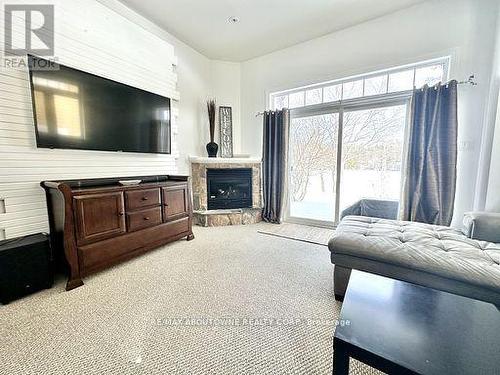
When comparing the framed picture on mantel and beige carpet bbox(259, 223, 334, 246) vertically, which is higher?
the framed picture on mantel

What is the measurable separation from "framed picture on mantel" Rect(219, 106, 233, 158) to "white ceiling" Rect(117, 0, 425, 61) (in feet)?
3.29

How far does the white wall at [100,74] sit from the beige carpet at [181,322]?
2.90 ft

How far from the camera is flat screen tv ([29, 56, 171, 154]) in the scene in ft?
6.06

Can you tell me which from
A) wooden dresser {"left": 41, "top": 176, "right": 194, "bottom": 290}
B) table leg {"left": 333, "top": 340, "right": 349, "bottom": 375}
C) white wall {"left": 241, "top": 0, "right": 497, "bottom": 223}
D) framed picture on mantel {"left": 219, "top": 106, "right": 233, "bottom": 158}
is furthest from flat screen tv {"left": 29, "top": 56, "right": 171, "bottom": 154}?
table leg {"left": 333, "top": 340, "right": 349, "bottom": 375}

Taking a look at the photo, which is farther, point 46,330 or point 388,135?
point 388,135

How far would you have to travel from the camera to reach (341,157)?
3.21m

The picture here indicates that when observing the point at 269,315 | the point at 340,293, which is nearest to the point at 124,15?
the point at 269,315

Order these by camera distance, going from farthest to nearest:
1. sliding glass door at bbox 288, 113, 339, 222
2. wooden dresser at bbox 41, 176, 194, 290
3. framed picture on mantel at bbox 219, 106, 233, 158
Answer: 1. framed picture on mantel at bbox 219, 106, 233, 158
2. sliding glass door at bbox 288, 113, 339, 222
3. wooden dresser at bbox 41, 176, 194, 290

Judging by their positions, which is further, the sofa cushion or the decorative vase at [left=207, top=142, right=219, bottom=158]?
the decorative vase at [left=207, top=142, right=219, bottom=158]

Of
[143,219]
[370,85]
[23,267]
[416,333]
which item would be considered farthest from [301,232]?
[23,267]

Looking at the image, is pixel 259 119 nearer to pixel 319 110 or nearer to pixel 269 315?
pixel 319 110

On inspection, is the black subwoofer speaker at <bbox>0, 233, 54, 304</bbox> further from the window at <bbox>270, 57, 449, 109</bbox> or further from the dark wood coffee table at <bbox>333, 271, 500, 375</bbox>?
the window at <bbox>270, 57, 449, 109</bbox>

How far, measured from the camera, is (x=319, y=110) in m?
3.32

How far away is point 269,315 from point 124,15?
351cm
